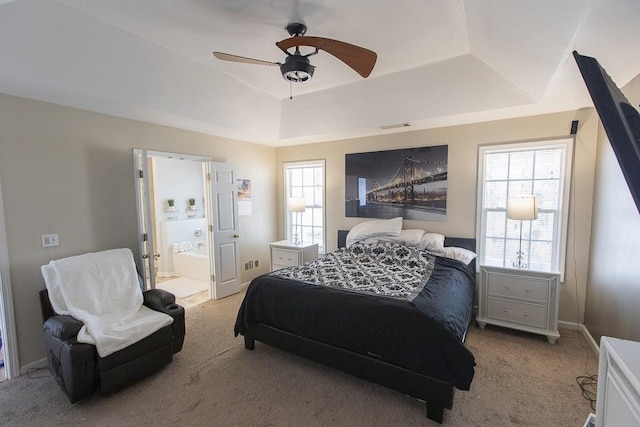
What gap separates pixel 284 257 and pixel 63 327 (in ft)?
8.49

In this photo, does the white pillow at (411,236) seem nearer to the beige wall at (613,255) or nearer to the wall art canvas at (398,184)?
the wall art canvas at (398,184)

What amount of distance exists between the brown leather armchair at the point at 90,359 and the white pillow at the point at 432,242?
286cm

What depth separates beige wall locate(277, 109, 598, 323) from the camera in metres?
2.90

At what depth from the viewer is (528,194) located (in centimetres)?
319

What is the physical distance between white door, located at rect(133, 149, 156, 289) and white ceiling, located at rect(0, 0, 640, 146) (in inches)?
19.4

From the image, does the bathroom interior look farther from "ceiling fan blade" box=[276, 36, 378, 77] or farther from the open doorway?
"ceiling fan blade" box=[276, 36, 378, 77]

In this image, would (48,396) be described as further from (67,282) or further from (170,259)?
(170,259)

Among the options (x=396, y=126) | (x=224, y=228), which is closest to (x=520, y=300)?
(x=396, y=126)

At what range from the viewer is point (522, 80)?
2414 mm

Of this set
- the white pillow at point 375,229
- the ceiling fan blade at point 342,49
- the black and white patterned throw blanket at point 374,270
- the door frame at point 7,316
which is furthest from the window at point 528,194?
the door frame at point 7,316

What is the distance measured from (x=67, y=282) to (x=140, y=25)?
2.21 metres

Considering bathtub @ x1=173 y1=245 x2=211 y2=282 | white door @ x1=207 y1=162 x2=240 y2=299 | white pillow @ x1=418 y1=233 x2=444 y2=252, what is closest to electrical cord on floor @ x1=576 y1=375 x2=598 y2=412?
white pillow @ x1=418 y1=233 x2=444 y2=252

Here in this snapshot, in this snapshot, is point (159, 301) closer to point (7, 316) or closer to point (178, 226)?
point (7, 316)

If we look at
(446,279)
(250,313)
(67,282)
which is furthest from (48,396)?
(446,279)
